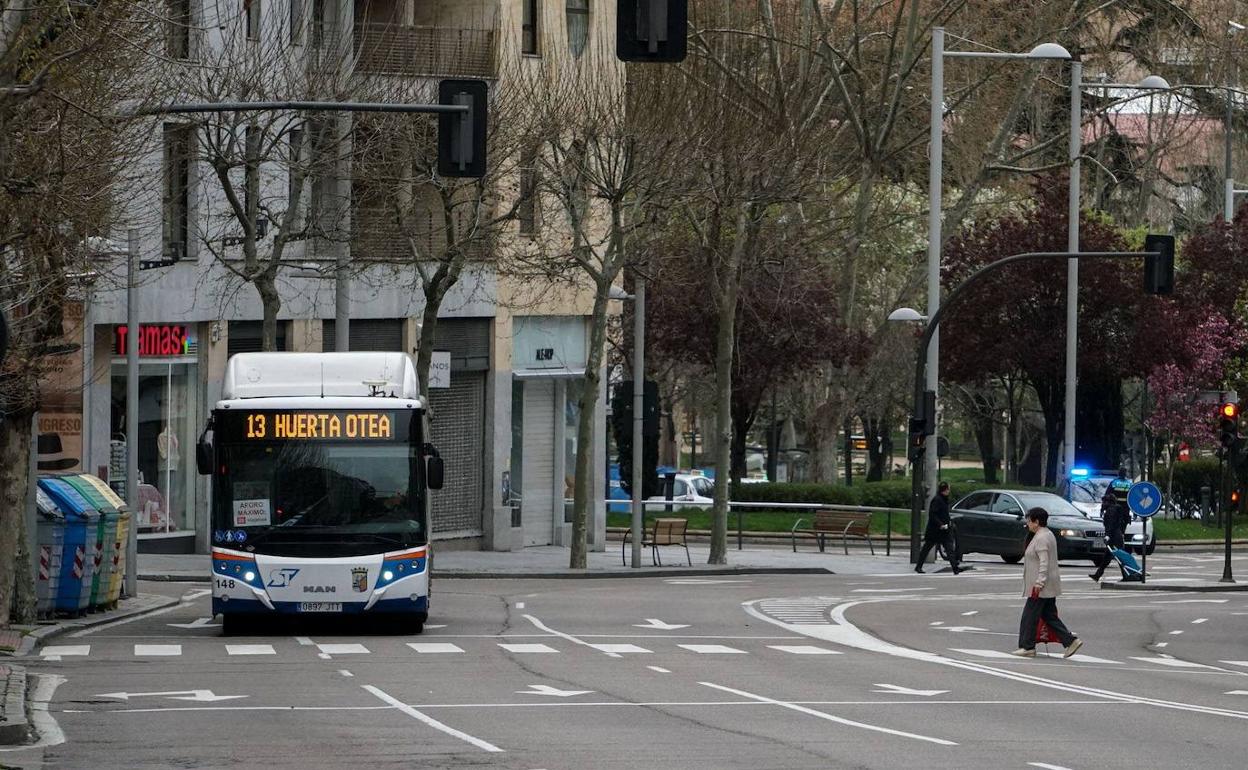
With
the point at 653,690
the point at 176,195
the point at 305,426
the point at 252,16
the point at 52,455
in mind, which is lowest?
the point at 653,690

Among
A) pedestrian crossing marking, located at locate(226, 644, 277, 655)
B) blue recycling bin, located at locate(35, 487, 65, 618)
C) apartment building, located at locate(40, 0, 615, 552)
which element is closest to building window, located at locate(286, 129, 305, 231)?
apartment building, located at locate(40, 0, 615, 552)

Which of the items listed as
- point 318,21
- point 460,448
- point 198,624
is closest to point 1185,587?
point 460,448

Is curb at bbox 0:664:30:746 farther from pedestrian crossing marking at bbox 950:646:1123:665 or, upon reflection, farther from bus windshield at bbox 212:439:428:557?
pedestrian crossing marking at bbox 950:646:1123:665

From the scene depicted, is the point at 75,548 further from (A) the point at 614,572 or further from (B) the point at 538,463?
(B) the point at 538,463

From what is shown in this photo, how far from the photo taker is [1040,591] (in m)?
23.3

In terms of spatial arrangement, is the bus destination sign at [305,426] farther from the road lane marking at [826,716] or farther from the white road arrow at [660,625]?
the road lane marking at [826,716]

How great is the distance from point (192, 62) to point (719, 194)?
9716 millimetres

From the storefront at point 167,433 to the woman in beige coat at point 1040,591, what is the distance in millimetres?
18392

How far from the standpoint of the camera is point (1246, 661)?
79.5 ft

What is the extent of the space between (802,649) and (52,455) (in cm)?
1586

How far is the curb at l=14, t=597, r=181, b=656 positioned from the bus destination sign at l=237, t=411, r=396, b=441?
9.33ft

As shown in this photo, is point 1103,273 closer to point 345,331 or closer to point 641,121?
point 641,121

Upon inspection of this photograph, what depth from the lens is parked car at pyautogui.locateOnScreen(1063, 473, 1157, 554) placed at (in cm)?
4681

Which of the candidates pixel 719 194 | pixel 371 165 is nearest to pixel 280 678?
pixel 371 165
